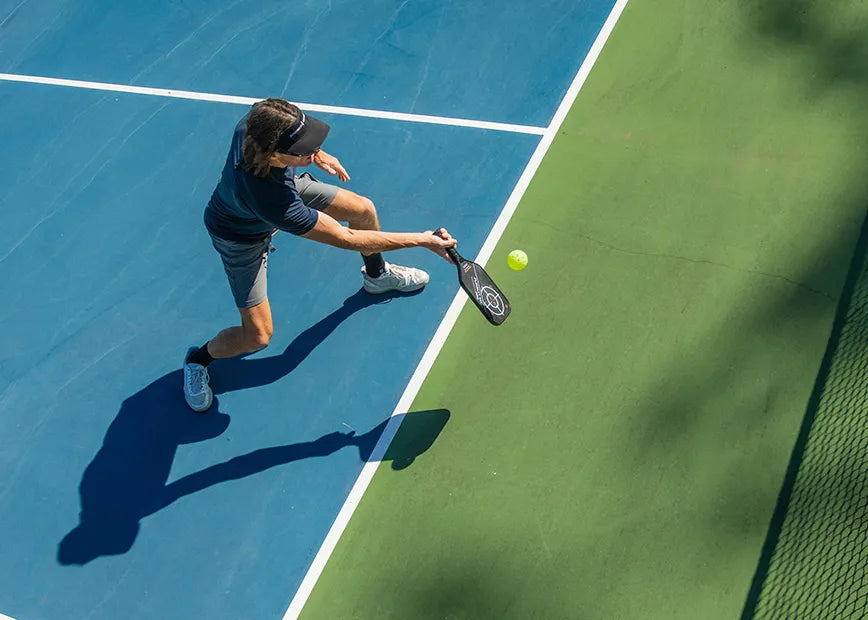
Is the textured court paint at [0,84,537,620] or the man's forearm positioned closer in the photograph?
the man's forearm

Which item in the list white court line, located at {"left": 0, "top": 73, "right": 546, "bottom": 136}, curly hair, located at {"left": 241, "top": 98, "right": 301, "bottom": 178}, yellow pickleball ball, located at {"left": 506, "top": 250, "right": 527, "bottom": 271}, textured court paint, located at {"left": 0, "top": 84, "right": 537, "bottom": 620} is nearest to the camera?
curly hair, located at {"left": 241, "top": 98, "right": 301, "bottom": 178}

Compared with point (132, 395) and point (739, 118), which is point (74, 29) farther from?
point (739, 118)

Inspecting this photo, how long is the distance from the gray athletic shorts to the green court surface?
1.31 m

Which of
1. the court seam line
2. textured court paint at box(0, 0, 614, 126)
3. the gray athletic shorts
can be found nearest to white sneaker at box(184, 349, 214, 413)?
the gray athletic shorts

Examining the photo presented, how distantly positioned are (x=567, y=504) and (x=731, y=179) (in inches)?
113

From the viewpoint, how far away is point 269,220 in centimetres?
475

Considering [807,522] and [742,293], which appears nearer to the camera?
[807,522]

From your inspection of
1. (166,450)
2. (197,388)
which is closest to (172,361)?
(197,388)

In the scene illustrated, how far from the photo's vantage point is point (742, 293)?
587 cm

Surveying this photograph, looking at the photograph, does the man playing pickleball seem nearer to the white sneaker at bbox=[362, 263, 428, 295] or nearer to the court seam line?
the white sneaker at bbox=[362, 263, 428, 295]

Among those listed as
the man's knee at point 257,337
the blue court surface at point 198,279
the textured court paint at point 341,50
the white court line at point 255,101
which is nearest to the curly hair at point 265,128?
the man's knee at point 257,337

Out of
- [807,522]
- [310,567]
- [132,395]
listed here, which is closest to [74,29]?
[132,395]

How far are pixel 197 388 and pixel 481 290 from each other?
2103 millimetres

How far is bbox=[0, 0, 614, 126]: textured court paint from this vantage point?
7316mm
